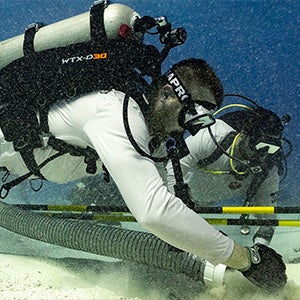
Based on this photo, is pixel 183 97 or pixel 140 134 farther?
pixel 183 97

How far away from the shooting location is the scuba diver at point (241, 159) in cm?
501

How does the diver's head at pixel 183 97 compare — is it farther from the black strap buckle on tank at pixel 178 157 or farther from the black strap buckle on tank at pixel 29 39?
the black strap buckle on tank at pixel 29 39

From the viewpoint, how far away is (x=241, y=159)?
16.5ft

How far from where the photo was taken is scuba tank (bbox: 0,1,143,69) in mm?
3105

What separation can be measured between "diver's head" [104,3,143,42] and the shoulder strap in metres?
2.25

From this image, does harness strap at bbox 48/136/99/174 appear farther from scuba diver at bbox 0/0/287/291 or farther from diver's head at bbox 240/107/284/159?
diver's head at bbox 240/107/284/159

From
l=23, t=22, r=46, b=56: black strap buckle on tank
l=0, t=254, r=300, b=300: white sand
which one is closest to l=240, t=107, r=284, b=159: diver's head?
l=0, t=254, r=300, b=300: white sand

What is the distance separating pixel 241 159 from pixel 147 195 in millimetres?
2768

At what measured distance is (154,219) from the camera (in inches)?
98.5

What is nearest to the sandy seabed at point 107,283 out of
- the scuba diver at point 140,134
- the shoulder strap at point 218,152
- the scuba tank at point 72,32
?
the scuba diver at point 140,134

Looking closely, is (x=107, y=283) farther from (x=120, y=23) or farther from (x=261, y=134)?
(x=261, y=134)

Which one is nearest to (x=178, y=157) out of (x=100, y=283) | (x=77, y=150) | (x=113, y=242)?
(x=77, y=150)

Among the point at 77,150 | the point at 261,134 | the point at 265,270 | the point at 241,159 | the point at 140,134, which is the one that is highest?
the point at 140,134

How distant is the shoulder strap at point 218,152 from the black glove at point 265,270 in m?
2.02
